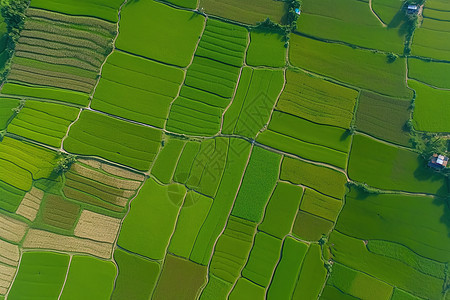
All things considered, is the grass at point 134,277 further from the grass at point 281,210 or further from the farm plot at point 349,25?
the farm plot at point 349,25

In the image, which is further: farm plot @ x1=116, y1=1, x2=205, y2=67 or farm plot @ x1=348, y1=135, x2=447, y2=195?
farm plot @ x1=116, y1=1, x2=205, y2=67

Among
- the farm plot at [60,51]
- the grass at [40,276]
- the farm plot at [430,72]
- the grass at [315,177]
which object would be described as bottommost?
the grass at [40,276]

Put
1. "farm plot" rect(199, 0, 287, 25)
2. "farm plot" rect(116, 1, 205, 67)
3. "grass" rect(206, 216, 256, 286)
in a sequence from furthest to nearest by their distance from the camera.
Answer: "farm plot" rect(199, 0, 287, 25)
"farm plot" rect(116, 1, 205, 67)
"grass" rect(206, 216, 256, 286)

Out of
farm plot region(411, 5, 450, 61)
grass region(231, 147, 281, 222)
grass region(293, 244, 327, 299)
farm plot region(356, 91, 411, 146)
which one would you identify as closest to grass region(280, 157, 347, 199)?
grass region(231, 147, 281, 222)

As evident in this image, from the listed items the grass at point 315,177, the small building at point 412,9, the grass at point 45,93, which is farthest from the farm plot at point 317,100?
the grass at point 45,93

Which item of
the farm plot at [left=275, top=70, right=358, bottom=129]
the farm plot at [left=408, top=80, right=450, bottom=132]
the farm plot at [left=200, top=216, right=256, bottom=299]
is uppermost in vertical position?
the farm plot at [left=408, top=80, right=450, bottom=132]

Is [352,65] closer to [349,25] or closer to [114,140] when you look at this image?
[349,25]

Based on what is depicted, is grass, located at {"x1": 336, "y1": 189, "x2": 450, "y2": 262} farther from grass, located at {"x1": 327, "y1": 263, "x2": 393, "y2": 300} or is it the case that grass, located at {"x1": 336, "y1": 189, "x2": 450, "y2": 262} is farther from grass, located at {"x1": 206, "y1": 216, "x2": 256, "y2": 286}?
grass, located at {"x1": 206, "y1": 216, "x2": 256, "y2": 286}

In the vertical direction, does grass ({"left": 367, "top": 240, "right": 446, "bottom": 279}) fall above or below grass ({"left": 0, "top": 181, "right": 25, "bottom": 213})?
above
